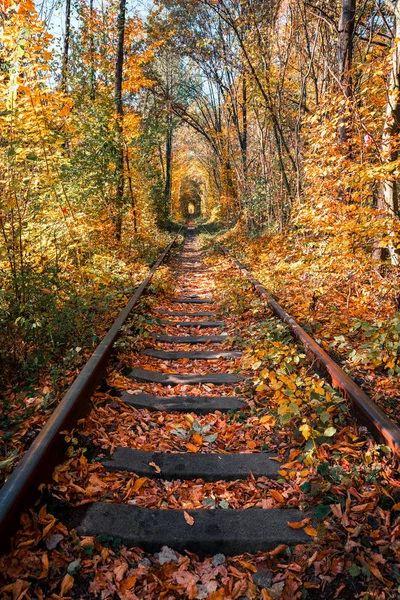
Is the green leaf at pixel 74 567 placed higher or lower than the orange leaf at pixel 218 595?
higher

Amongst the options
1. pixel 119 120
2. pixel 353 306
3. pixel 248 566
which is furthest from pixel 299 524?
pixel 119 120

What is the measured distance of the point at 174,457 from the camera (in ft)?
9.53

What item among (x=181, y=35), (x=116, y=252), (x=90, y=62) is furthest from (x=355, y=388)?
(x=181, y=35)

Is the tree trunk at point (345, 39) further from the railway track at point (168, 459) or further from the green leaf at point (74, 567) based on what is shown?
the green leaf at point (74, 567)

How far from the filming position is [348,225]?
511 cm

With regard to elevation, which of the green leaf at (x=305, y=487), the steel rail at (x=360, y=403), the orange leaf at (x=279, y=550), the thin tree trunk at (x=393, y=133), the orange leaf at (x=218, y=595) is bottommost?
the orange leaf at (x=218, y=595)

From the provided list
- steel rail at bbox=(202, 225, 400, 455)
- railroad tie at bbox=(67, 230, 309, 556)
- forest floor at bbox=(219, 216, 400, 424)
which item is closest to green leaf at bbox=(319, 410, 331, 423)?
steel rail at bbox=(202, 225, 400, 455)

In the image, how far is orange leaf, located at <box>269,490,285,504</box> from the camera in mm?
2459

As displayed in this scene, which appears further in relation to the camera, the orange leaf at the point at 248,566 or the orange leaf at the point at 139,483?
the orange leaf at the point at 139,483

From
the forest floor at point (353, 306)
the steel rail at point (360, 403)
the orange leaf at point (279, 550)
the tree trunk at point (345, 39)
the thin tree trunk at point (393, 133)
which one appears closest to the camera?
the orange leaf at point (279, 550)

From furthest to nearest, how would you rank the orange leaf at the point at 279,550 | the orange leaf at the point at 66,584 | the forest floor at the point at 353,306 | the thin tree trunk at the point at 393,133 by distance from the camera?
the thin tree trunk at the point at 393,133 → the forest floor at the point at 353,306 → the orange leaf at the point at 279,550 → the orange leaf at the point at 66,584

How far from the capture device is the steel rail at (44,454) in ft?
6.43

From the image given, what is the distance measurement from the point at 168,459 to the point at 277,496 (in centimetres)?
83

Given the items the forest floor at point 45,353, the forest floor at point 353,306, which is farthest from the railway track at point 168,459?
the forest floor at point 353,306
